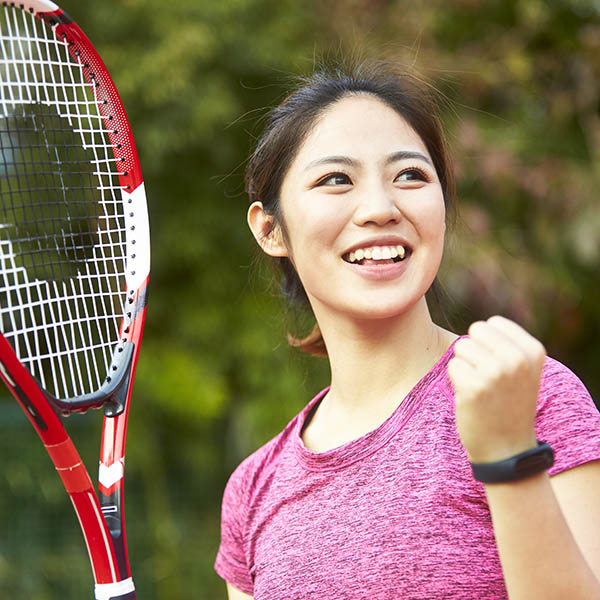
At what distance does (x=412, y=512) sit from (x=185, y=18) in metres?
4.04

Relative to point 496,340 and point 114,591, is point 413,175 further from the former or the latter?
point 114,591

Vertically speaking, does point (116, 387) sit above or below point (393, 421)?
above

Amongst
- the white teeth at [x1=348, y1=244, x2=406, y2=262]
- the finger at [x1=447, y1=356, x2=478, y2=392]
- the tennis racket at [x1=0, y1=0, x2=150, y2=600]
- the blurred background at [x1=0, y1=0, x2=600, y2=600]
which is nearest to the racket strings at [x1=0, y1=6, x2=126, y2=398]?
the tennis racket at [x1=0, y1=0, x2=150, y2=600]

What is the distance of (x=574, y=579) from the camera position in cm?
118

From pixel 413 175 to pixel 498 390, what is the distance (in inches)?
23.5

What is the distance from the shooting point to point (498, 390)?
1.17m

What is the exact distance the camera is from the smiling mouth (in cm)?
160

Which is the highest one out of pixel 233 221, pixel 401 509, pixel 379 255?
pixel 233 221

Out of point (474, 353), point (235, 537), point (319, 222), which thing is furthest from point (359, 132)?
point (235, 537)

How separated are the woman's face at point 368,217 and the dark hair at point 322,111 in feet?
0.25

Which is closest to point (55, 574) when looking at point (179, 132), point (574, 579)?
point (179, 132)

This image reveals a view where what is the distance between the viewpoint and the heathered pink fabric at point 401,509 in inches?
54.0

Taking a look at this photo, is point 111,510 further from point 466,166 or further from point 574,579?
point 466,166

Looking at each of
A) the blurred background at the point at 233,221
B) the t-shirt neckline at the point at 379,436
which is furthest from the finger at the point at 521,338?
the blurred background at the point at 233,221
